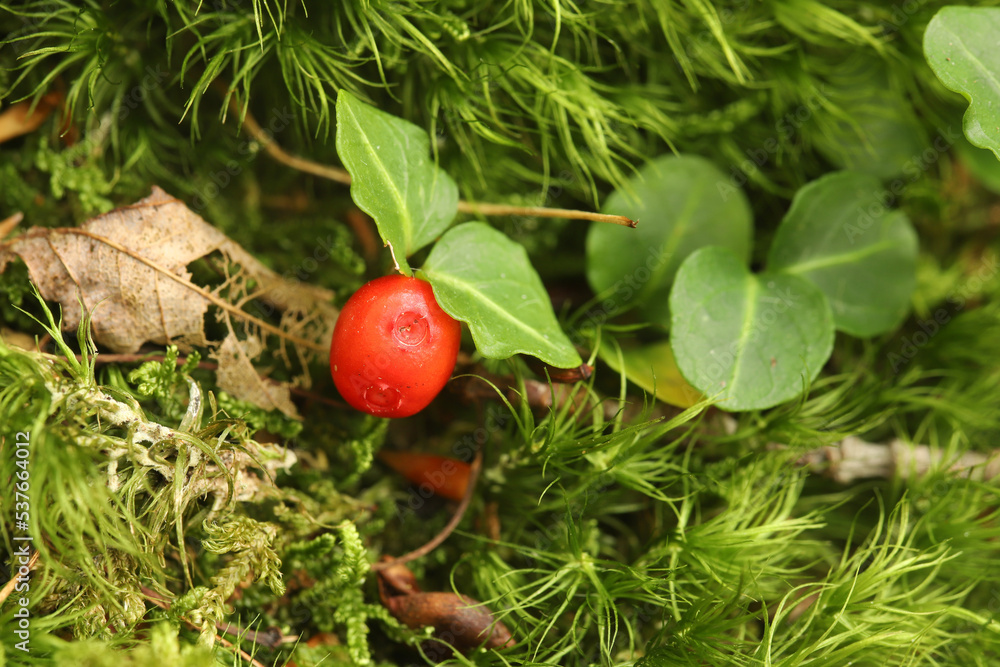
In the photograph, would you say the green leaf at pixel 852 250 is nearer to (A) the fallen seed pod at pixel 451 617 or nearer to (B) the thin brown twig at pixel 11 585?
(A) the fallen seed pod at pixel 451 617

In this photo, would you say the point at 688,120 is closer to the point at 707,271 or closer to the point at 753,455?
the point at 707,271

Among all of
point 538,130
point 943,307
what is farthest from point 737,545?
point 943,307

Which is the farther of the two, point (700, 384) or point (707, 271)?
point (707, 271)

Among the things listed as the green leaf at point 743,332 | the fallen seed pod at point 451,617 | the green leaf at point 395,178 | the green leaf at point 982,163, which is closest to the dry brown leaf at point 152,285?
the green leaf at point 395,178

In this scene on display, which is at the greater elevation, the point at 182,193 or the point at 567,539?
the point at 182,193

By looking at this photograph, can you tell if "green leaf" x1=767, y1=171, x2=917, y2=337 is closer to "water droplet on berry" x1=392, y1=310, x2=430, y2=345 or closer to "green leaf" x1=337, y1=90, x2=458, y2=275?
"green leaf" x1=337, y1=90, x2=458, y2=275

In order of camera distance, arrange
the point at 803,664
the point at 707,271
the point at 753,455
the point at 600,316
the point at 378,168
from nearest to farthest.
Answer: the point at 803,664
the point at 378,168
the point at 753,455
the point at 707,271
the point at 600,316

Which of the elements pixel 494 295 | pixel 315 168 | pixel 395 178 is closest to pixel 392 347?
pixel 494 295
